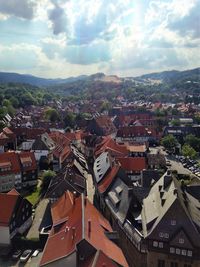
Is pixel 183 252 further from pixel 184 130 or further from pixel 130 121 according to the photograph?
pixel 130 121

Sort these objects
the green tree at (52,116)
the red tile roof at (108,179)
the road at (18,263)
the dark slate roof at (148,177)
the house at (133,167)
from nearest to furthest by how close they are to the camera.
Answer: the road at (18,263)
the red tile roof at (108,179)
the dark slate roof at (148,177)
the house at (133,167)
the green tree at (52,116)

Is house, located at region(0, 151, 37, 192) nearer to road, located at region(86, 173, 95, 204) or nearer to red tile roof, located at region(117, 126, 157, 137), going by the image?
road, located at region(86, 173, 95, 204)

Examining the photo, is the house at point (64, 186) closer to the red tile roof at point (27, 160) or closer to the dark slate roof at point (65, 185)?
the dark slate roof at point (65, 185)

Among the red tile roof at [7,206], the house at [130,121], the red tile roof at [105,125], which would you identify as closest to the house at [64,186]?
the red tile roof at [7,206]

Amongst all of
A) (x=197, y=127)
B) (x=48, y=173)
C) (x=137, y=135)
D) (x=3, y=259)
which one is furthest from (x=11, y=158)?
(x=197, y=127)

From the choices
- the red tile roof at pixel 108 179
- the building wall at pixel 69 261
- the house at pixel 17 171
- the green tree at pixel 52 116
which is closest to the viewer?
the building wall at pixel 69 261

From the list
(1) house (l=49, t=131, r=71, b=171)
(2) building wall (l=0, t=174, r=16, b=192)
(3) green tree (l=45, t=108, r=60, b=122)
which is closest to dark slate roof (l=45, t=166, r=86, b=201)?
(2) building wall (l=0, t=174, r=16, b=192)

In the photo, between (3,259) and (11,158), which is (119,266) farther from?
(11,158)
